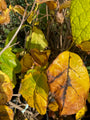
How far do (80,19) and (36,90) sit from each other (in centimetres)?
23

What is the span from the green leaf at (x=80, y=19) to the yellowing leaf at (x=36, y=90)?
158 mm

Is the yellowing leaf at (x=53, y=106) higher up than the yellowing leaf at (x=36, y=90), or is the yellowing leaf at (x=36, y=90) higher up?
the yellowing leaf at (x=36, y=90)

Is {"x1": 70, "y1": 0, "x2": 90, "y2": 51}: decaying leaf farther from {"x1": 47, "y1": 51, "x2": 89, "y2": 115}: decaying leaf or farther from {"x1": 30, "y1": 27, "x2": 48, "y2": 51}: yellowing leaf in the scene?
{"x1": 30, "y1": 27, "x2": 48, "y2": 51}: yellowing leaf

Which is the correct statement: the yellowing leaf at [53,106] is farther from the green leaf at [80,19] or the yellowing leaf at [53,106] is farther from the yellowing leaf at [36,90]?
the green leaf at [80,19]

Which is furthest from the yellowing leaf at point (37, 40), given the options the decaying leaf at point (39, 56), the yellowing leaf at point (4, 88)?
the yellowing leaf at point (4, 88)

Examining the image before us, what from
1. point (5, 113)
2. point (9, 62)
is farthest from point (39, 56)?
point (5, 113)

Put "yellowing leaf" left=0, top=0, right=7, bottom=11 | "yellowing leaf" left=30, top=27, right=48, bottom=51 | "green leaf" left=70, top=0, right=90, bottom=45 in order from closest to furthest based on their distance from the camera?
"green leaf" left=70, top=0, right=90, bottom=45 < "yellowing leaf" left=0, top=0, right=7, bottom=11 < "yellowing leaf" left=30, top=27, right=48, bottom=51

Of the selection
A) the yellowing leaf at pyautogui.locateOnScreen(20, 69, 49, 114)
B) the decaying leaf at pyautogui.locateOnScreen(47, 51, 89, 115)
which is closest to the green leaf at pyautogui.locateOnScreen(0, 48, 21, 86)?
the yellowing leaf at pyautogui.locateOnScreen(20, 69, 49, 114)

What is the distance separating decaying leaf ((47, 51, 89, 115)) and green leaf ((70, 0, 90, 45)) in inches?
2.6

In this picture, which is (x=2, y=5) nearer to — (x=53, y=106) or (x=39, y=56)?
(x=39, y=56)

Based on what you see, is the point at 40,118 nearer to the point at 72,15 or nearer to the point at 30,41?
the point at 30,41

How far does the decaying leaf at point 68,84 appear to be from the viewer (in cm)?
34

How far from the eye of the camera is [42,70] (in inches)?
19.7

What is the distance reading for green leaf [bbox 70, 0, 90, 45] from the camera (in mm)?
330
